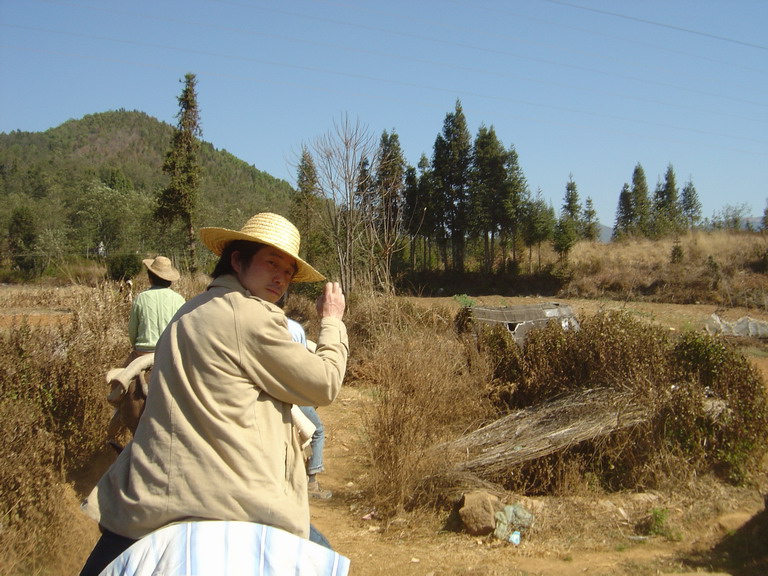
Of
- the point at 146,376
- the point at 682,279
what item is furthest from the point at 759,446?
the point at 682,279

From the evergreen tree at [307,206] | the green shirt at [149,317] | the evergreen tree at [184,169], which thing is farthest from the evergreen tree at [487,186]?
the green shirt at [149,317]

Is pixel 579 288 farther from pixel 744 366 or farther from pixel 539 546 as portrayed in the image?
pixel 539 546

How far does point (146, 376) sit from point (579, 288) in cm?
2630

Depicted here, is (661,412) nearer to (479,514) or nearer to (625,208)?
(479,514)

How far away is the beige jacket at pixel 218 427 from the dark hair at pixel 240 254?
20 centimetres

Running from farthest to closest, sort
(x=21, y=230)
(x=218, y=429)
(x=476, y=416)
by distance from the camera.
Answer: (x=21, y=230) < (x=476, y=416) < (x=218, y=429)

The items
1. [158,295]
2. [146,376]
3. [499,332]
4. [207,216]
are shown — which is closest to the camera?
[146,376]

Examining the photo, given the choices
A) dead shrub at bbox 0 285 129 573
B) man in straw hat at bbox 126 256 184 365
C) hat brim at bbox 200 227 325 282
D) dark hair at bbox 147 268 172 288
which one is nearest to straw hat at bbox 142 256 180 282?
dark hair at bbox 147 268 172 288

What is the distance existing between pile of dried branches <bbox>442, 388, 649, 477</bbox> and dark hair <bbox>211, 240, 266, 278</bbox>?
355 cm

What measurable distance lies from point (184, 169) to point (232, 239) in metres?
24.9

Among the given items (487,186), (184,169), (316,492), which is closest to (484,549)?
(316,492)

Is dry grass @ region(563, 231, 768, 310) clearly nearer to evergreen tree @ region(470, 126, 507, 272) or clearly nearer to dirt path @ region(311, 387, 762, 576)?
evergreen tree @ region(470, 126, 507, 272)

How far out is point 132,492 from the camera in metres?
1.60

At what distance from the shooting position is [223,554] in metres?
1.47
